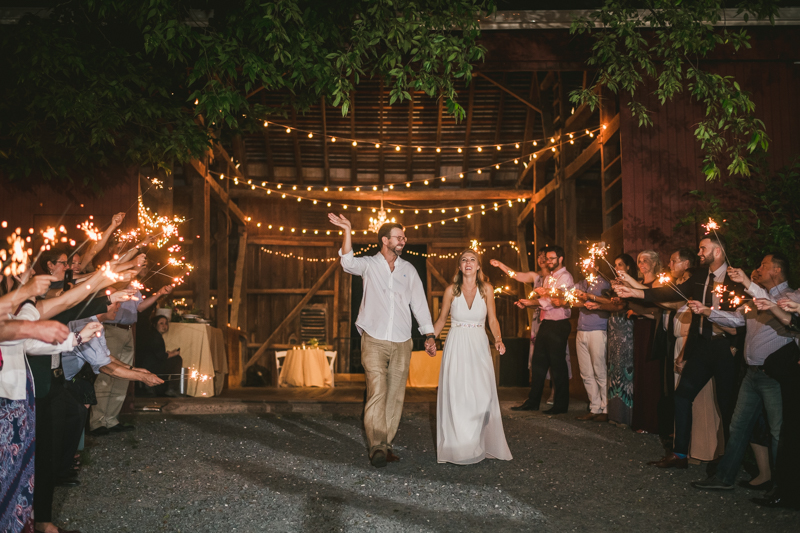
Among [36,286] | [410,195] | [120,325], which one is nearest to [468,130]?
[410,195]

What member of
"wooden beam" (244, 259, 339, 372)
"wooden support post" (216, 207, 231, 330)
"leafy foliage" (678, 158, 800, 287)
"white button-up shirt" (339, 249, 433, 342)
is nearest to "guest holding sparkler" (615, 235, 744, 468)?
"leafy foliage" (678, 158, 800, 287)

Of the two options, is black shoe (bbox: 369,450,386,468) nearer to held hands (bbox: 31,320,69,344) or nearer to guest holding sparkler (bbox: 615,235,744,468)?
guest holding sparkler (bbox: 615,235,744,468)

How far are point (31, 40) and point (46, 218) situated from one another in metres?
2.84

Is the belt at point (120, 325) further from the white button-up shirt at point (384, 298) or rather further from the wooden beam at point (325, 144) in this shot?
the wooden beam at point (325, 144)

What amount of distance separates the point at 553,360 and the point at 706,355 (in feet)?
9.27

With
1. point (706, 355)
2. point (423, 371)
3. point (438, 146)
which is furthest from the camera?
point (438, 146)

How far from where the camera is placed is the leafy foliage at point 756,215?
19.1ft

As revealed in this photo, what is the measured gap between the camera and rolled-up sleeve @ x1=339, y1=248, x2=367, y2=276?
529 centimetres

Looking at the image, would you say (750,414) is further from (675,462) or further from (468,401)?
(468,401)

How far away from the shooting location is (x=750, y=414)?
419 cm

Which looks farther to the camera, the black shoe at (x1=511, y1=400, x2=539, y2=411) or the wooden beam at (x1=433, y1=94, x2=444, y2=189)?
the wooden beam at (x1=433, y1=94, x2=444, y2=189)

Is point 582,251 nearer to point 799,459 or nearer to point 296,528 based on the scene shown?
point 799,459

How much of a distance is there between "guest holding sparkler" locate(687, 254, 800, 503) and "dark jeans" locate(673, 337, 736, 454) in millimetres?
411

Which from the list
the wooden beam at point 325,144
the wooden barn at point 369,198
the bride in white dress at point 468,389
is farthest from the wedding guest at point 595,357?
the wooden beam at point 325,144
